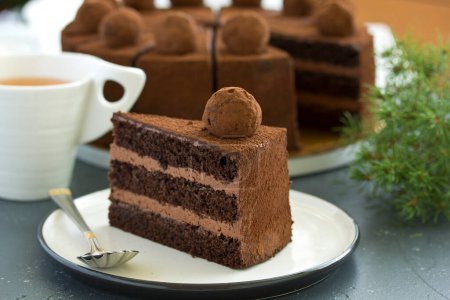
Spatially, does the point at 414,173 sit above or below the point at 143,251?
above

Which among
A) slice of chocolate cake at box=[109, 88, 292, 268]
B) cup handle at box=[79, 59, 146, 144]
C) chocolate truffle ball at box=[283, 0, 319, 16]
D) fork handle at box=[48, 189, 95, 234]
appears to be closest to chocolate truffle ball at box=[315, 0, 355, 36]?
chocolate truffle ball at box=[283, 0, 319, 16]

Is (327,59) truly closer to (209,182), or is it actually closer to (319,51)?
(319,51)

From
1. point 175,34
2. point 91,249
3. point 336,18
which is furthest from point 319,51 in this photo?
point 91,249

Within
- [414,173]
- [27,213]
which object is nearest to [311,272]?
[414,173]

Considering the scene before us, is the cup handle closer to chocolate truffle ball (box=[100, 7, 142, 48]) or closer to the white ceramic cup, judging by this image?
the white ceramic cup

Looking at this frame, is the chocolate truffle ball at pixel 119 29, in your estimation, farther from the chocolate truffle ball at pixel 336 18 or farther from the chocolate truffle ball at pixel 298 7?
the chocolate truffle ball at pixel 298 7

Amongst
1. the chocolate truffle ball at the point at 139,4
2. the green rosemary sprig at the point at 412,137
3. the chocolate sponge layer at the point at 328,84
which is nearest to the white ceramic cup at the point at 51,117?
the green rosemary sprig at the point at 412,137

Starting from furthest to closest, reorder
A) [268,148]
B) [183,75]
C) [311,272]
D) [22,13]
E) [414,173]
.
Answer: [22,13] → [183,75] → [414,173] → [268,148] → [311,272]

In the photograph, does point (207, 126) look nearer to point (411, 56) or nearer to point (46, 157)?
point (46, 157)
